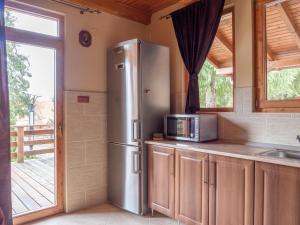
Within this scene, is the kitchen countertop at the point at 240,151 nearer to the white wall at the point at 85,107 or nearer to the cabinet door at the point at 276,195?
the cabinet door at the point at 276,195

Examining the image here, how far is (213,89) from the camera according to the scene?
2.93 metres

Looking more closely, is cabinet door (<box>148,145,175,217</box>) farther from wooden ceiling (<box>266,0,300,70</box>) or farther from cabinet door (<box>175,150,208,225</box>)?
wooden ceiling (<box>266,0,300,70</box>)

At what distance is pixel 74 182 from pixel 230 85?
7.40 ft

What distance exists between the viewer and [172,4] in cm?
324

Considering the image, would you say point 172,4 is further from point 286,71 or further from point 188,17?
point 286,71

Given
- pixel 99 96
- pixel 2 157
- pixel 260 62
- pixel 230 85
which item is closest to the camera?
pixel 2 157

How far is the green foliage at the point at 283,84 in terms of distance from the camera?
7.47 feet

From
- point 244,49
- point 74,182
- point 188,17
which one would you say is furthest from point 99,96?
point 244,49

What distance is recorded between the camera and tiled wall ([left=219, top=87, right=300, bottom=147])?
7.35 ft

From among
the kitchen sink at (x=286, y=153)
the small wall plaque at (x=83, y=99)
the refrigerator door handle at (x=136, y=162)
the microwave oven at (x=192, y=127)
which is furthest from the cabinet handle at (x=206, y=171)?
the small wall plaque at (x=83, y=99)

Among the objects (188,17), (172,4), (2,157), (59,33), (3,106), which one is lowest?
(2,157)

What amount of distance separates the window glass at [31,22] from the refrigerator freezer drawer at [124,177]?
163 centimetres

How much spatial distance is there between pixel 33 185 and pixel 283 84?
3.02 m

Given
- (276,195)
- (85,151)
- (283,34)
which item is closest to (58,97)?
(85,151)
